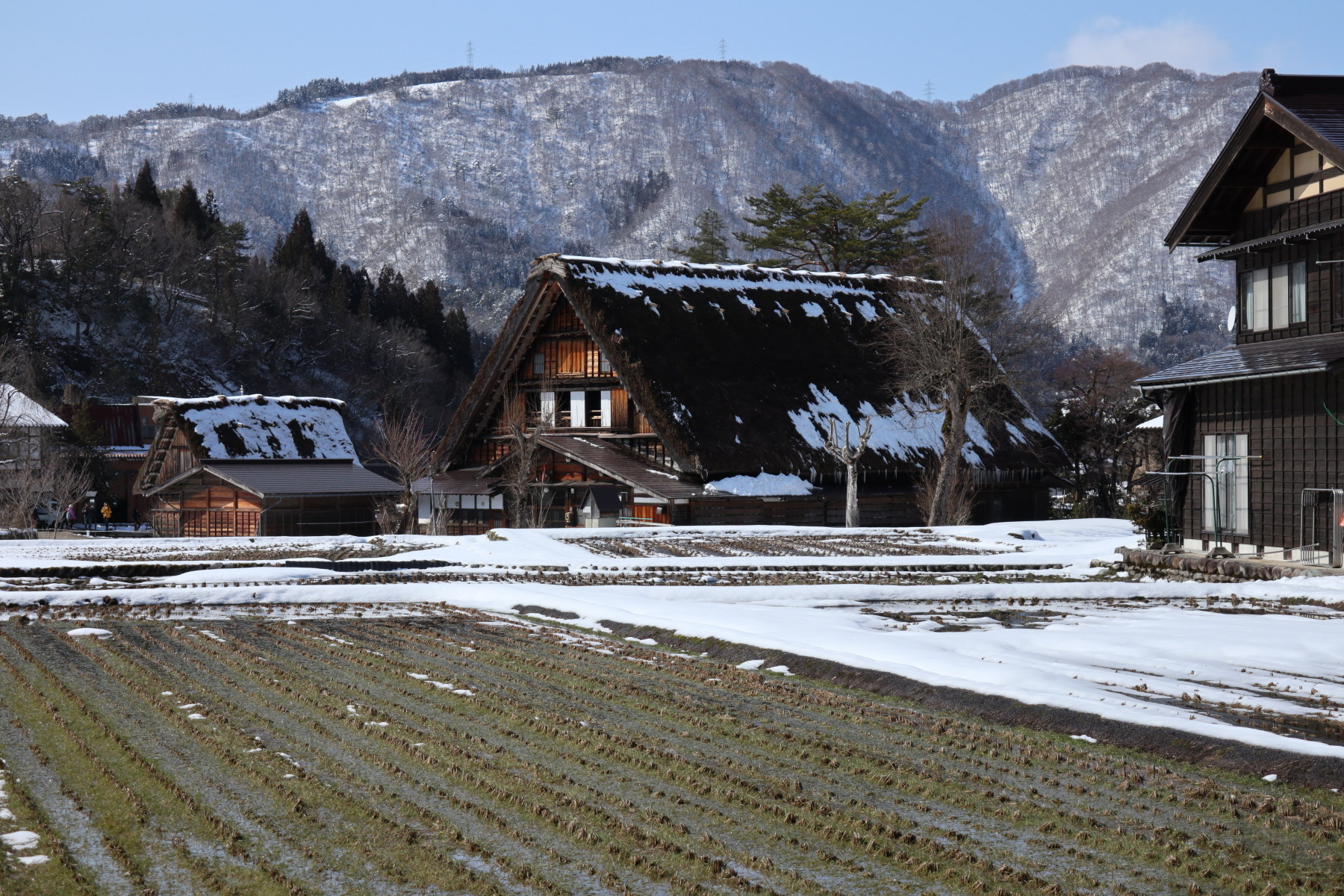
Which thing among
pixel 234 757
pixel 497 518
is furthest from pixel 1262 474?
pixel 497 518

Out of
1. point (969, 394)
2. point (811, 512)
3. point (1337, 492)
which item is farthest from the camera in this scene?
point (811, 512)

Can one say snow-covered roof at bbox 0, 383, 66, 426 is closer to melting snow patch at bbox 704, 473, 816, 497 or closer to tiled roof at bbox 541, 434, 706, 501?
tiled roof at bbox 541, 434, 706, 501

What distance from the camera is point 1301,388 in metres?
17.0

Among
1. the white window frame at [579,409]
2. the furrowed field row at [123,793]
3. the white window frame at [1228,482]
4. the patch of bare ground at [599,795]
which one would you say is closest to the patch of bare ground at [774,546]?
the white window frame at [1228,482]

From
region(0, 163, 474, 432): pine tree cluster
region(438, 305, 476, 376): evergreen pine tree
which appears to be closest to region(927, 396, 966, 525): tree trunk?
region(0, 163, 474, 432): pine tree cluster

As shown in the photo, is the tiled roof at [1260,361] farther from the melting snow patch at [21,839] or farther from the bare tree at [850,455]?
the melting snow patch at [21,839]

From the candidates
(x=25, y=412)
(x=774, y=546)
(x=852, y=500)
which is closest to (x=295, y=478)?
(x=25, y=412)

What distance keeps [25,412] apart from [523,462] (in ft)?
87.7

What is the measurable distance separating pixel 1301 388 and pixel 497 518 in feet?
86.8

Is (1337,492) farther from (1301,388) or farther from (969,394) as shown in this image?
(969,394)

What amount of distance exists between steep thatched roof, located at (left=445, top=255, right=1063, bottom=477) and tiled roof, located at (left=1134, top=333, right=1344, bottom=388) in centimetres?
1605

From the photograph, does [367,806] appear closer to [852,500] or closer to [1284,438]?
[1284,438]

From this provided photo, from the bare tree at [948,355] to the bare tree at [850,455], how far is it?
2.09 metres

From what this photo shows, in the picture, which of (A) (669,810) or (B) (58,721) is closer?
(A) (669,810)
